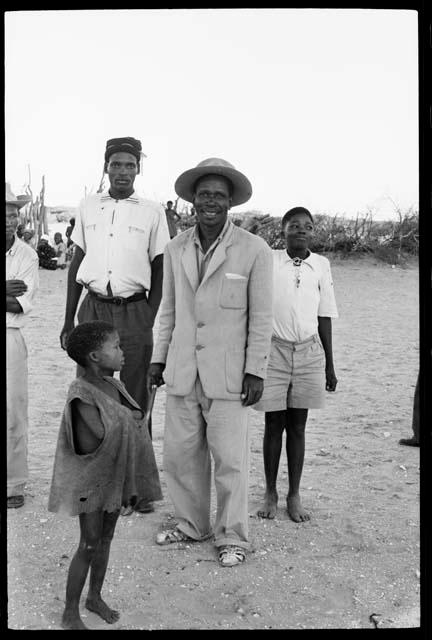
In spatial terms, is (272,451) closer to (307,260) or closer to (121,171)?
(307,260)

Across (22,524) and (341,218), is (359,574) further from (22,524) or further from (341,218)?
(341,218)

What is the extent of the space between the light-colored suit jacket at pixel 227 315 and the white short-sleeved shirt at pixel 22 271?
0.88 metres

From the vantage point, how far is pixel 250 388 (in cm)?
361

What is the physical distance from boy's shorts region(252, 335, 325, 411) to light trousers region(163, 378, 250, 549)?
370 millimetres

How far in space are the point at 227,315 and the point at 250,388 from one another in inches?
14.1

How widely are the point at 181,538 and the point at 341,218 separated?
380 inches

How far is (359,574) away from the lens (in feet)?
11.6

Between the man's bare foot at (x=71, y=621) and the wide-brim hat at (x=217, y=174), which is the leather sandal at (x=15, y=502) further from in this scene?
the wide-brim hat at (x=217, y=174)

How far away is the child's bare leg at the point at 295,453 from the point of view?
4.14 m

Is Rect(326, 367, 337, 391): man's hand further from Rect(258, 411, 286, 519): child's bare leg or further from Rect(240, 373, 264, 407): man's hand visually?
Rect(240, 373, 264, 407): man's hand

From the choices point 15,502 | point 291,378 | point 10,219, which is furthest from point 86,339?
point 15,502

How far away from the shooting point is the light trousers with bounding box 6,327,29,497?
13.7ft

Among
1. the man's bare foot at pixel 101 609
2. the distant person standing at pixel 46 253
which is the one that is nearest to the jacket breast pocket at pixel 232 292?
the man's bare foot at pixel 101 609
